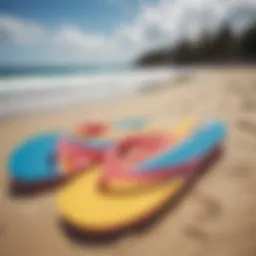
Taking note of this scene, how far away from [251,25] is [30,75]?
1.90ft

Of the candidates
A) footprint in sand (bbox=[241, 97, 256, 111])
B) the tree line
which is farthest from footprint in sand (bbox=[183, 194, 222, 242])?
the tree line

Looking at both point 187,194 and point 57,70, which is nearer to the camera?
point 187,194

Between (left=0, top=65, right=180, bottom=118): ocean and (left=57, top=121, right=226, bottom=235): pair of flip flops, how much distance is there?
142 millimetres

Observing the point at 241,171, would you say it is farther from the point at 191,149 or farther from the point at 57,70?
the point at 57,70

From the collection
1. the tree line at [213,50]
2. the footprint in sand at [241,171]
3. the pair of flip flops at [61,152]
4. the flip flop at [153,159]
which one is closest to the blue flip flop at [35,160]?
the pair of flip flops at [61,152]

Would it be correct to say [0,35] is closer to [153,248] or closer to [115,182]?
[115,182]

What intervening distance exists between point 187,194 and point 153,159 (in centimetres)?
12

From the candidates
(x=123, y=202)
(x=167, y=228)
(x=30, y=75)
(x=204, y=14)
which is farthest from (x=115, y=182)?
(x=204, y=14)

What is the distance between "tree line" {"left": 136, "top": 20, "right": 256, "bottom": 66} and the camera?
1050 mm

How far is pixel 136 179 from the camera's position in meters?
1.01

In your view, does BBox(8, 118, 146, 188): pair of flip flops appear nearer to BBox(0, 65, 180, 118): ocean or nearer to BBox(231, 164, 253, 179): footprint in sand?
BBox(0, 65, 180, 118): ocean

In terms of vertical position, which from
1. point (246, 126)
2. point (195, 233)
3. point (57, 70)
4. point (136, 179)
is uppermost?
point (57, 70)

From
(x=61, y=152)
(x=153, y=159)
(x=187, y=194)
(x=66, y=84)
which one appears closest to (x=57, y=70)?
(x=66, y=84)

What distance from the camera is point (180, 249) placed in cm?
97
